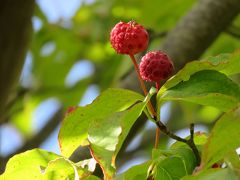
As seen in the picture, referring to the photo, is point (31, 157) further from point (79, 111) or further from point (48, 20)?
point (48, 20)

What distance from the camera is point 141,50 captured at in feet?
4.59

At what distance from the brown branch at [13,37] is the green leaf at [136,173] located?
1.14m

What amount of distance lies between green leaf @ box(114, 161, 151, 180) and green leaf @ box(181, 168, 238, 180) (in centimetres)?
14

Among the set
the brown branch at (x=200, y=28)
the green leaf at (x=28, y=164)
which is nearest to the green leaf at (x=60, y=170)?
the green leaf at (x=28, y=164)

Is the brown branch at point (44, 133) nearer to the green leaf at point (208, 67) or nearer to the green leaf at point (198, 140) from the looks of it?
the green leaf at point (198, 140)

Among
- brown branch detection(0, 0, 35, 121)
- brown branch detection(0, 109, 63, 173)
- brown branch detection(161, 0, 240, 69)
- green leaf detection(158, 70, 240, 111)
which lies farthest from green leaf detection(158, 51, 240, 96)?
brown branch detection(0, 109, 63, 173)

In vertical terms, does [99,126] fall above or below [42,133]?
above

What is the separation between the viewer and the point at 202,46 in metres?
2.21

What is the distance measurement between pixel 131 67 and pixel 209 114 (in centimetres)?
125

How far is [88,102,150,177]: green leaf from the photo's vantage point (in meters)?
1.12

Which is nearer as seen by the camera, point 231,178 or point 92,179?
point 231,178

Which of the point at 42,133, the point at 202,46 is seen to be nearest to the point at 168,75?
the point at 202,46

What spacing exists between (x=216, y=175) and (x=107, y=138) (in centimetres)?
20

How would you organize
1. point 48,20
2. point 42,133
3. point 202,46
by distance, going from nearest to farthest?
1. point 202,46
2. point 48,20
3. point 42,133
